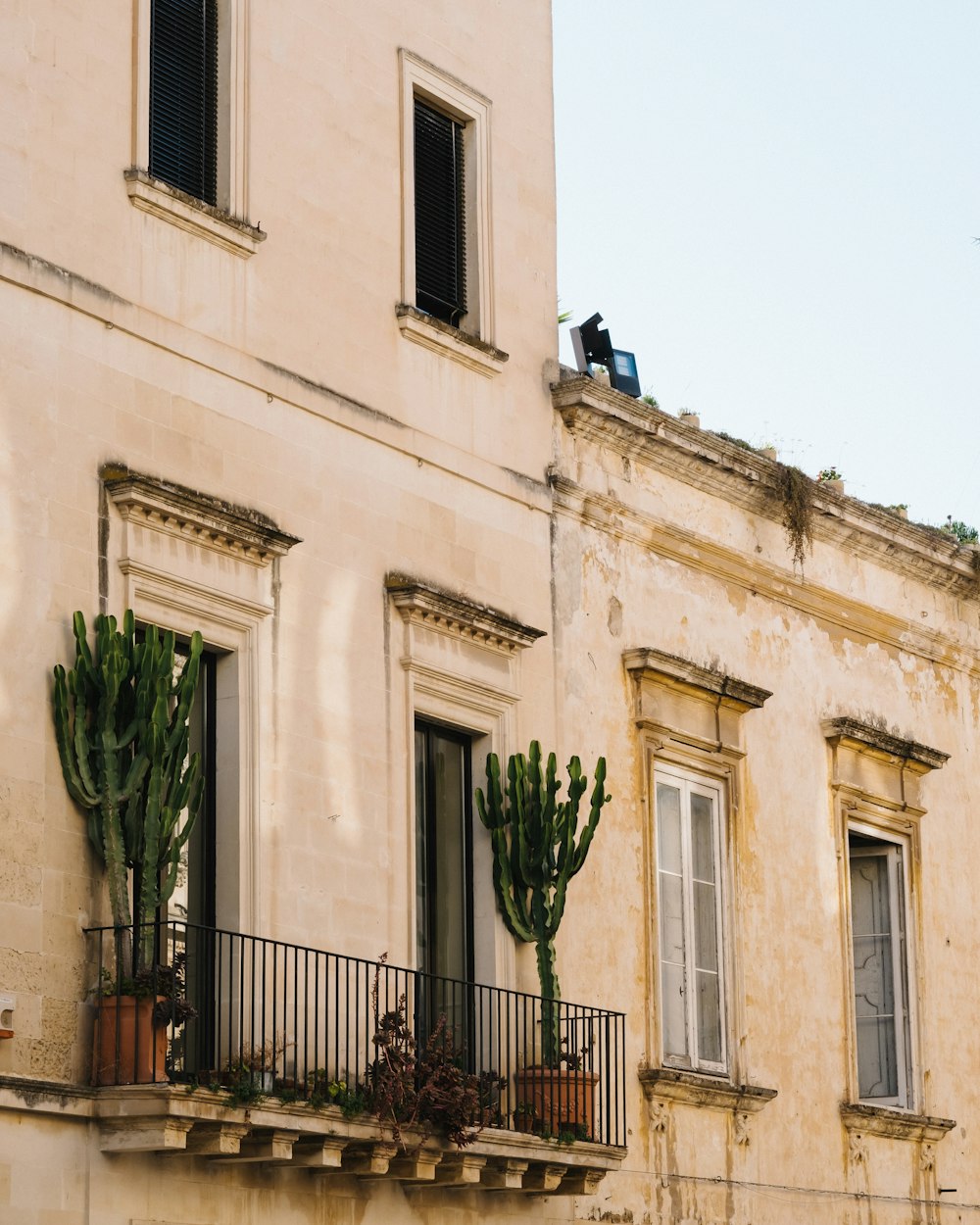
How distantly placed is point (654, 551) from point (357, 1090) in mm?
5312

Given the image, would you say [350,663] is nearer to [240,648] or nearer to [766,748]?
[240,648]

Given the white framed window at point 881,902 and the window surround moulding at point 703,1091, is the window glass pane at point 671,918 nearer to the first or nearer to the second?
the window surround moulding at point 703,1091

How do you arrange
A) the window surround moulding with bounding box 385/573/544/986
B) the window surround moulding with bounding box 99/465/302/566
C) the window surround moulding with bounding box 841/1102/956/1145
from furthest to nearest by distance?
the window surround moulding with bounding box 841/1102/956/1145 < the window surround moulding with bounding box 385/573/544/986 < the window surround moulding with bounding box 99/465/302/566

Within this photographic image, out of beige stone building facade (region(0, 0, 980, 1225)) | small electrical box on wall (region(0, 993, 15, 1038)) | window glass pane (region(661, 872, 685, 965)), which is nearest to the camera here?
small electrical box on wall (region(0, 993, 15, 1038))

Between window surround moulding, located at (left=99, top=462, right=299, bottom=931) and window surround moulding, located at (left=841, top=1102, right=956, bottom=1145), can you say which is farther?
window surround moulding, located at (left=841, top=1102, right=956, bottom=1145)

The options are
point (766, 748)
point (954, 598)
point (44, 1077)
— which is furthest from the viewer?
point (954, 598)

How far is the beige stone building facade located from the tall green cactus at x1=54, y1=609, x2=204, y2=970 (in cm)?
12

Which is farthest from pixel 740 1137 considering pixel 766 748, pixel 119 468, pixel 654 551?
pixel 119 468

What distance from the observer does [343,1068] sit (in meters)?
14.1

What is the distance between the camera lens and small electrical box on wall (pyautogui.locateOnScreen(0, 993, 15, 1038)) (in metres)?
12.0

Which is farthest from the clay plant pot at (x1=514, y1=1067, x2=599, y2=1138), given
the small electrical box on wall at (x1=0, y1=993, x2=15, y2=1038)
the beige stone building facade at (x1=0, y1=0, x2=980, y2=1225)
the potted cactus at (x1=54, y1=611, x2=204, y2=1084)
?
the small electrical box on wall at (x1=0, y1=993, x2=15, y2=1038)

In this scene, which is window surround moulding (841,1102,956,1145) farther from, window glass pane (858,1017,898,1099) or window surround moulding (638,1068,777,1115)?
window surround moulding (638,1068,777,1115)

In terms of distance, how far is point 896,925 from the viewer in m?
19.5

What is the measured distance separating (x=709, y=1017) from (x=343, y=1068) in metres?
3.99
